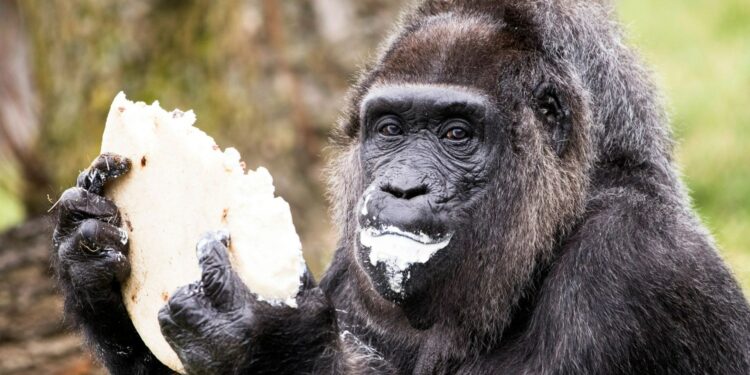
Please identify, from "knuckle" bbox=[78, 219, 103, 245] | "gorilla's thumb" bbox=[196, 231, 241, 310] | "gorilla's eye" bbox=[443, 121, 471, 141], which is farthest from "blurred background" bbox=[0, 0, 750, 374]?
"gorilla's thumb" bbox=[196, 231, 241, 310]

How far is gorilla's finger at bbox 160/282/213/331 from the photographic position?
18.6 feet

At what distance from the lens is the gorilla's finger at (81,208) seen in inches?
251

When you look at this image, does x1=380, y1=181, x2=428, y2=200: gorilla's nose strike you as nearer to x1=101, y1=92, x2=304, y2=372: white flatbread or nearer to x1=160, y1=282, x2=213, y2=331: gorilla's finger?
x1=101, y1=92, x2=304, y2=372: white flatbread

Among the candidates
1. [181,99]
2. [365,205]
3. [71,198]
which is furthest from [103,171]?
[181,99]

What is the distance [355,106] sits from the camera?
695 centimetres

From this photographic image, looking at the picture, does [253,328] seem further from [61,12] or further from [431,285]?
[61,12]

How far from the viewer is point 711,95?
49.1 ft

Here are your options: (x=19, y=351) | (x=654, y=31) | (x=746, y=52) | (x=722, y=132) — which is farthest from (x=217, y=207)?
(x=654, y=31)

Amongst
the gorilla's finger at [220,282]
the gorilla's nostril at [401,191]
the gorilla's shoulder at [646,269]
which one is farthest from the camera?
the gorilla's nostril at [401,191]

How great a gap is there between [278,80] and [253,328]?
6.58 m

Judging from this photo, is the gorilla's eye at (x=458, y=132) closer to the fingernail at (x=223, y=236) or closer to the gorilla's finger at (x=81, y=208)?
the fingernail at (x=223, y=236)

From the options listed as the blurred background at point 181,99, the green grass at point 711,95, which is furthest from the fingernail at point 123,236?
the green grass at point 711,95

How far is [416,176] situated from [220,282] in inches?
45.4

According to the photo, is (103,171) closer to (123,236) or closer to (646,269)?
(123,236)
